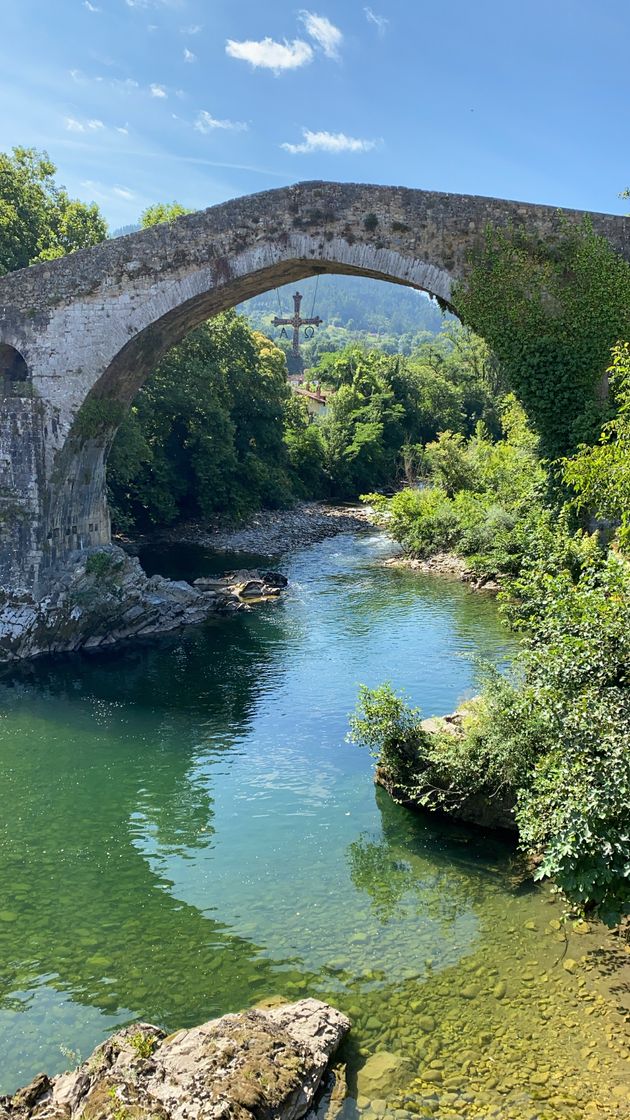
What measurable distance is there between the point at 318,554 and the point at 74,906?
15989 millimetres

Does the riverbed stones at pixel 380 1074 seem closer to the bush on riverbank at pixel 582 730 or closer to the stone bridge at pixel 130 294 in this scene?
the bush on riverbank at pixel 582 730

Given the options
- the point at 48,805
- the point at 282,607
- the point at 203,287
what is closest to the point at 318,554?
the point at 282,607

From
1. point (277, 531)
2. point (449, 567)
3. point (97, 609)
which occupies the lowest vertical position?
point (97, 609)

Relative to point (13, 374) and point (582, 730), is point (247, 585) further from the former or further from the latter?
point (582, 730)

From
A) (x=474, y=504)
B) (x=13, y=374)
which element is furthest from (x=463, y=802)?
(x=474, y=504)

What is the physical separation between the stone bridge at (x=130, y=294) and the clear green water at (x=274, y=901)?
378 cm

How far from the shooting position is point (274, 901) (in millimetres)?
6641

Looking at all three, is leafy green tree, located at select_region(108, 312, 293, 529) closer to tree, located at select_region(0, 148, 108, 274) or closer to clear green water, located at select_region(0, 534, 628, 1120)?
tree, located at select_region(0, 148, 108, 274)

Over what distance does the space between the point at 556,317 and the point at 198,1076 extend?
926cm

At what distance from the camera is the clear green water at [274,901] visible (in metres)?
4.90

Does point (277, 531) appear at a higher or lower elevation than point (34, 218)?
lower

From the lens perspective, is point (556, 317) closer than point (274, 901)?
No

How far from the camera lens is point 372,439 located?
34188 millimetres

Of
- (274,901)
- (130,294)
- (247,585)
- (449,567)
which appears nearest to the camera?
(274,901)
